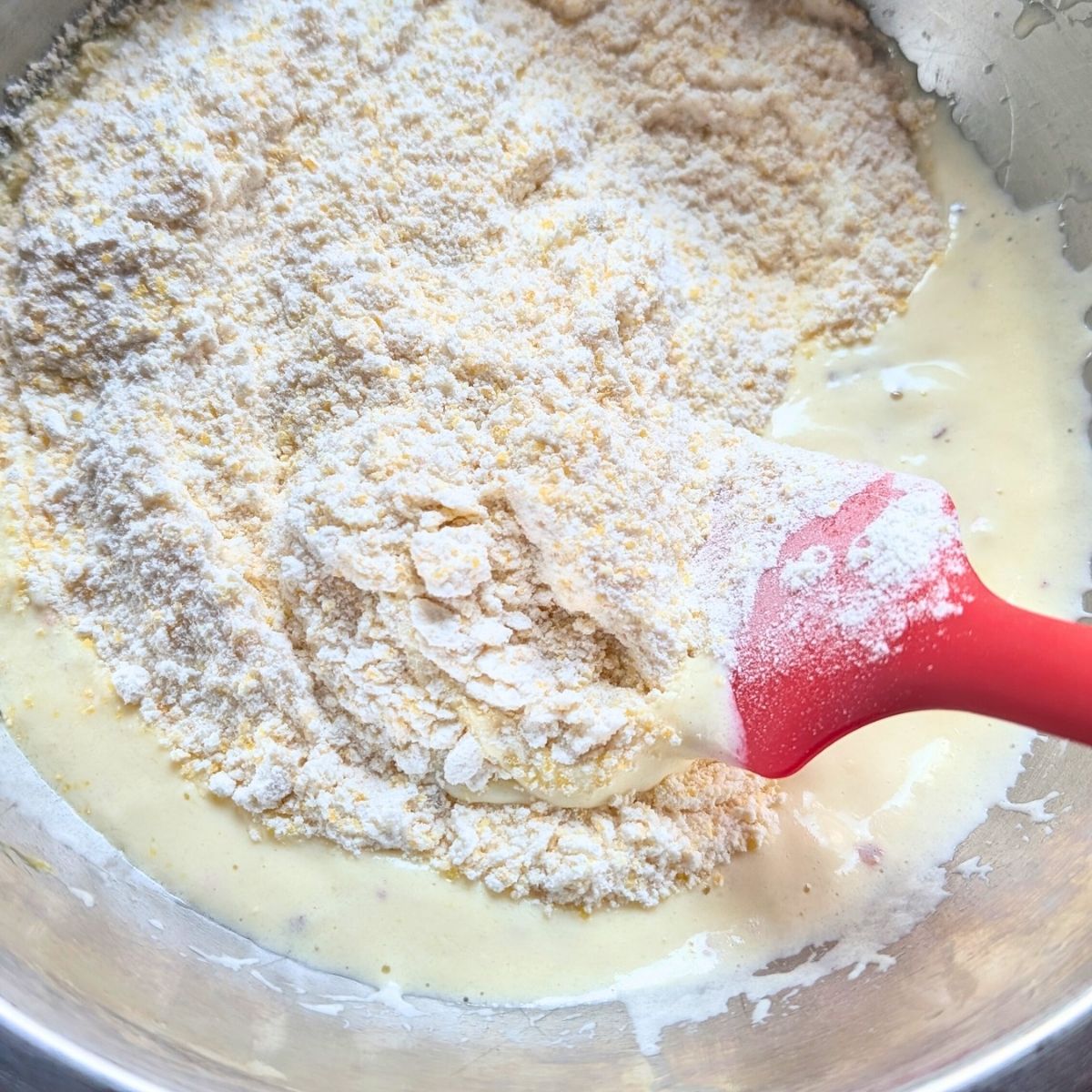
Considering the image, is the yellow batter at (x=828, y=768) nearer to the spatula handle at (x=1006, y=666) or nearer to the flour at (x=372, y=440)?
the flour at (x=372, y=440)

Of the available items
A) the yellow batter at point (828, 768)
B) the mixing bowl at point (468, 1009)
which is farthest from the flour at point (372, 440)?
the mixing bowl at point (468, 1009)

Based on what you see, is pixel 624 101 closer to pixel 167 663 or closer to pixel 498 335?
pixel 498 335

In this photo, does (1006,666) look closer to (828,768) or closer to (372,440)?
(828,768)

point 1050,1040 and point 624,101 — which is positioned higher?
point 624,101

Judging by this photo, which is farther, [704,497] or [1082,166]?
[1082,166]

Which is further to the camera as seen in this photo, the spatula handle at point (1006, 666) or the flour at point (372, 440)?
the flour at point (372, 440)

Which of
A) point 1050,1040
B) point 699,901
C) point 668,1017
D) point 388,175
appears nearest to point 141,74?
point 388,175

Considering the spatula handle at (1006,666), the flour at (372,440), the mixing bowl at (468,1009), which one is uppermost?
the flour at (372,440)
